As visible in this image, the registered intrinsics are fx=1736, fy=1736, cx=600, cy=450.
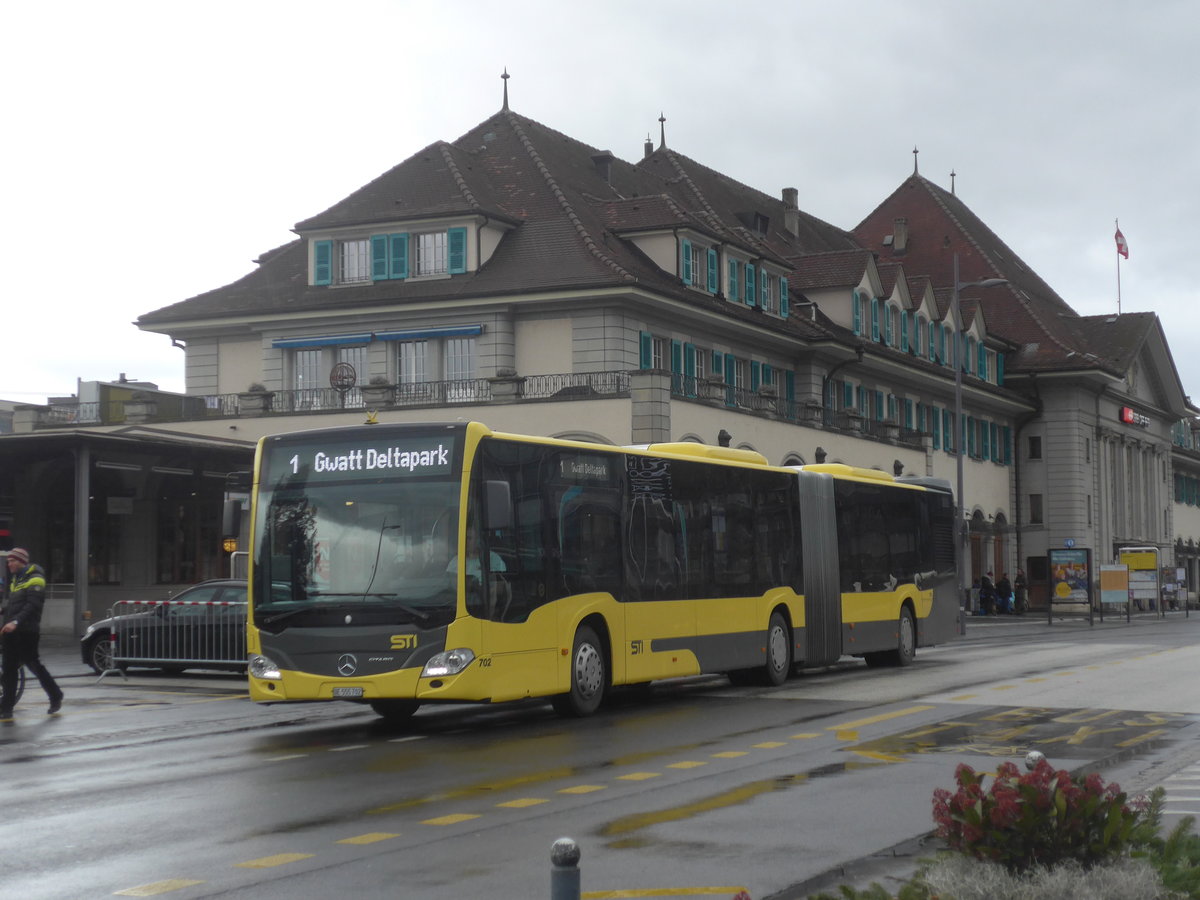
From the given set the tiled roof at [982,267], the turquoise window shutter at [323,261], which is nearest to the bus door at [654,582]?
the turquoise window shutter at [323,261]

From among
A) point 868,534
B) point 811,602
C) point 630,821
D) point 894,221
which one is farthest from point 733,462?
point 894,221

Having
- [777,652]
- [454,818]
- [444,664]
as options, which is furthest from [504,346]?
[454,818]

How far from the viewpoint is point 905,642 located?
92.1ft

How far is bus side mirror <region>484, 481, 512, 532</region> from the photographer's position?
54.6 feet

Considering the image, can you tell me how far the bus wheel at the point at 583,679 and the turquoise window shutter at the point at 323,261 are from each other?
32848 mm

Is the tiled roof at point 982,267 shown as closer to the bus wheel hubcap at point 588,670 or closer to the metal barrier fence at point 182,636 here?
the metal barrier fence at point 182,636

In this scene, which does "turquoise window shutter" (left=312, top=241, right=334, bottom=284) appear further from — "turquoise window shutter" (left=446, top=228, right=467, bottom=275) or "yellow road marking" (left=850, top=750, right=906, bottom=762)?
"yellow road marking" (left=850, top=750, right=906, bottom=762)

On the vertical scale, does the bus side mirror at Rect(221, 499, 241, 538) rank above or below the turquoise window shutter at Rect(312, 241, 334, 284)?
below

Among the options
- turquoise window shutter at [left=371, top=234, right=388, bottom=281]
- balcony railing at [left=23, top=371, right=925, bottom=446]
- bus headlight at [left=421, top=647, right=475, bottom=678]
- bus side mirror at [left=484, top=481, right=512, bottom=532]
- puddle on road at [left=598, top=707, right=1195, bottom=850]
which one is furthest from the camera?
turquoise window shutter at [left=371, top=234, right=388, bottom=281]

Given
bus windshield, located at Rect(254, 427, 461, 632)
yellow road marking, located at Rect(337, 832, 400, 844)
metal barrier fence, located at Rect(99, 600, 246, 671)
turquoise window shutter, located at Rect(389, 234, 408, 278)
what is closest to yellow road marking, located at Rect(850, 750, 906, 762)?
bus windshield, located at Rect(254, 427, 461, 632)

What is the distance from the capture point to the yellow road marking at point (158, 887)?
8.44 metres

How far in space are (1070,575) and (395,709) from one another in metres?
43.8

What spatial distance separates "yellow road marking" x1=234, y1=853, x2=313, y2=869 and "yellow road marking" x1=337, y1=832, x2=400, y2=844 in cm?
44

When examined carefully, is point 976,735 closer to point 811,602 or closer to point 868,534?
point 811,602
